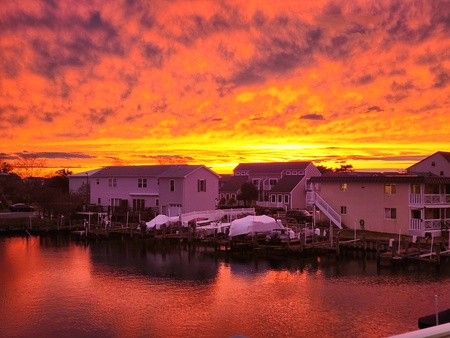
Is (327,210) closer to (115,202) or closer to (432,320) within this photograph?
(115,202)

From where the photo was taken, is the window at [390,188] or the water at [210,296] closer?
the water at [210,296]

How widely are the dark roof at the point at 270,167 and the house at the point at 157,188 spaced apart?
25.9 metres

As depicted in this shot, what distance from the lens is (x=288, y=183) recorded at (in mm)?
84125

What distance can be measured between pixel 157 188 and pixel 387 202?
33.9 m

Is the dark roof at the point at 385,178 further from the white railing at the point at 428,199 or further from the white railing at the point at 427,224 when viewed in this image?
the white railing at the point at 427,224

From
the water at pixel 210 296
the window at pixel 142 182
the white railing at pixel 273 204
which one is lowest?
the water at pixel 210 296

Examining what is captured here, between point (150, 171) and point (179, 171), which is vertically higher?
point (150, 171)

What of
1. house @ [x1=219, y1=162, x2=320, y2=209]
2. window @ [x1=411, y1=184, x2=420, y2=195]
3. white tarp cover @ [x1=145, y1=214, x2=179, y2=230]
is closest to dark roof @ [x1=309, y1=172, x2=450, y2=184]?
window @ [x1=411, y1=184, x2=420, y2=195]

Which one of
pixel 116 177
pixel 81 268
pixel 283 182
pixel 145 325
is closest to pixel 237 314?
pixel 145 325

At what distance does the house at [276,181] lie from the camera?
82375mm

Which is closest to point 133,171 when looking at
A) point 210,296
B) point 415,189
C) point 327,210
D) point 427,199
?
point 327,210

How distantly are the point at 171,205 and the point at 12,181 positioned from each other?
166ft

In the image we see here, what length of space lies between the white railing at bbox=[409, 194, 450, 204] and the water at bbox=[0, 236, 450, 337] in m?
10.4

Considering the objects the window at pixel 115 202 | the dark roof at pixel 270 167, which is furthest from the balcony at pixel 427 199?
the window at pixel 115 202
